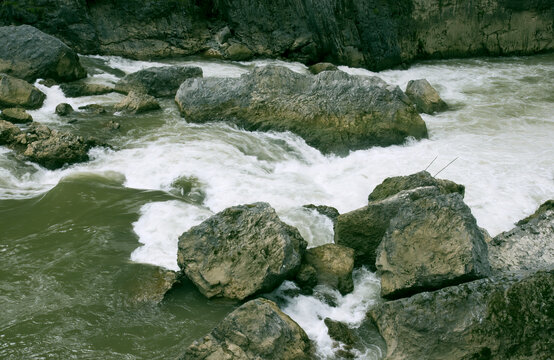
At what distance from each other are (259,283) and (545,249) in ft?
10.5

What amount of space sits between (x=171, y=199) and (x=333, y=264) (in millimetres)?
2802

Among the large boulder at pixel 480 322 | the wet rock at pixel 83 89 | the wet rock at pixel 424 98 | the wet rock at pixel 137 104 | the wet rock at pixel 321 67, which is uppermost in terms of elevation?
the wet rock at pixel 83 89

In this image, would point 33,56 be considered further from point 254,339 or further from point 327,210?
point 254,339

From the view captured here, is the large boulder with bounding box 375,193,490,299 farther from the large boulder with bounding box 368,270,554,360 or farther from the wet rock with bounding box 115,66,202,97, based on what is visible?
the wet rock with bounding box 115,66,202,97

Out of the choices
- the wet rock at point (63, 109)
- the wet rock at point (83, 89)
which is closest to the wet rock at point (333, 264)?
the wet rock at point (63, 109)

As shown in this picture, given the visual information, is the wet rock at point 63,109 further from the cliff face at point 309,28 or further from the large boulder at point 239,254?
the large boulder at point 239,254

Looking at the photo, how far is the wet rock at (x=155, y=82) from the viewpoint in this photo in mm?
12461

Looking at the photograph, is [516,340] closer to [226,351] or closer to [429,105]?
[226,351]

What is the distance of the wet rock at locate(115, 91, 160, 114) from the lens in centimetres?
1138

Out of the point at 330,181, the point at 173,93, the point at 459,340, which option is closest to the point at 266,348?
the point at 459,340

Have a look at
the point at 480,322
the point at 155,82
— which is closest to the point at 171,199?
the point at 480,322

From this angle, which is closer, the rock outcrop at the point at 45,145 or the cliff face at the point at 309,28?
the rock outcrop at the point at 45,145

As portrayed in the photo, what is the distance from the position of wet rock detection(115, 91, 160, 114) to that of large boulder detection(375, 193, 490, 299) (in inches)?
274

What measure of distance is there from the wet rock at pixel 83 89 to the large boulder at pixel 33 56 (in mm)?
469
